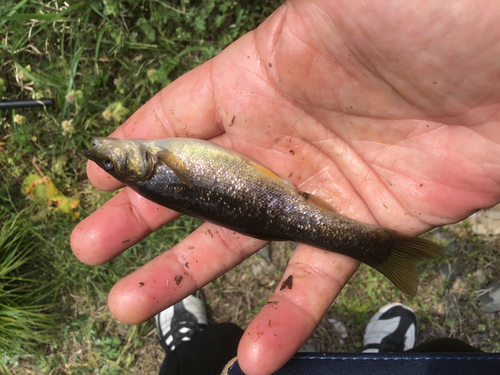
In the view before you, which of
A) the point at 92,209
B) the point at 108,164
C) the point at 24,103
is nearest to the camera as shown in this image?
the point at 108,164

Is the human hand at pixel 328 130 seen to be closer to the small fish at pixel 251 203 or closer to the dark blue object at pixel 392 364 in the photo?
the small fish at pixel 251 203

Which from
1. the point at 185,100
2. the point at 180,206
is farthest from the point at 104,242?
the point at 185,100

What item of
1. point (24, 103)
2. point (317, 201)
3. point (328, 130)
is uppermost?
point (328, 130)

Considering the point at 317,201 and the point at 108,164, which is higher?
the point at 108,164

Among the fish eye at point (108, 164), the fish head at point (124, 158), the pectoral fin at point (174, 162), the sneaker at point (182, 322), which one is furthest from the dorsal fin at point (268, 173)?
the sneaker at point (182, 322)

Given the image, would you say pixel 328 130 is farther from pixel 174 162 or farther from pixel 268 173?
pixel 174 162

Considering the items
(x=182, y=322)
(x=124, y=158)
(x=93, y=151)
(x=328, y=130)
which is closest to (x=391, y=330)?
(x=182, y=322)

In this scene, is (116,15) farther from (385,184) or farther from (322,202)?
(385,184)

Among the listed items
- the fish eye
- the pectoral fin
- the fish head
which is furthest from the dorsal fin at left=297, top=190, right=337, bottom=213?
the fish eye
